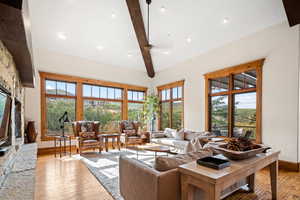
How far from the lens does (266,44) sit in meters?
3.96

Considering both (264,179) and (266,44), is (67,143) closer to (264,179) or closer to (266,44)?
(264,179)

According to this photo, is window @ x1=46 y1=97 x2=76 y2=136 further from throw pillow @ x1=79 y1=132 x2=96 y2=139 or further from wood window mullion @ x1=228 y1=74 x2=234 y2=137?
wood window mullion @ x1=228 y1=74 x2=234 y2=137

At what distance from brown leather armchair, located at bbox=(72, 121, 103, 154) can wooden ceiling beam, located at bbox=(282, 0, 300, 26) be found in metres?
5.84

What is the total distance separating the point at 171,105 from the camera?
22.6ft

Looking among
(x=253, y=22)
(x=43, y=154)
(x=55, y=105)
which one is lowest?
(x=43, y=154)

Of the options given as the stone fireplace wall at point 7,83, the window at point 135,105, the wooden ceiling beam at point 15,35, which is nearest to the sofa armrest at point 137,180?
the stone fireplace wall at point 7,83

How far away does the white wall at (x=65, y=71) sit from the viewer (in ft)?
16.1

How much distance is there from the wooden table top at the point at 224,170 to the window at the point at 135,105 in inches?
225

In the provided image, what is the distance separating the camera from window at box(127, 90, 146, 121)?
23.4 feet

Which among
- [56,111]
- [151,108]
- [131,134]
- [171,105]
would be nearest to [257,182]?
[131,134]

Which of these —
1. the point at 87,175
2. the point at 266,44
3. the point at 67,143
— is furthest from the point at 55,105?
the point at 266,44

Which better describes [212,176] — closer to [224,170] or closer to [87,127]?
[224,170]

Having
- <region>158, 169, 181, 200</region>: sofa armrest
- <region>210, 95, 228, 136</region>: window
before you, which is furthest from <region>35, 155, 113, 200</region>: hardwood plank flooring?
<region>210, 95, 228, 136</region>: window

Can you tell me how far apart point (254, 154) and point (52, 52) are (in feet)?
20.4
